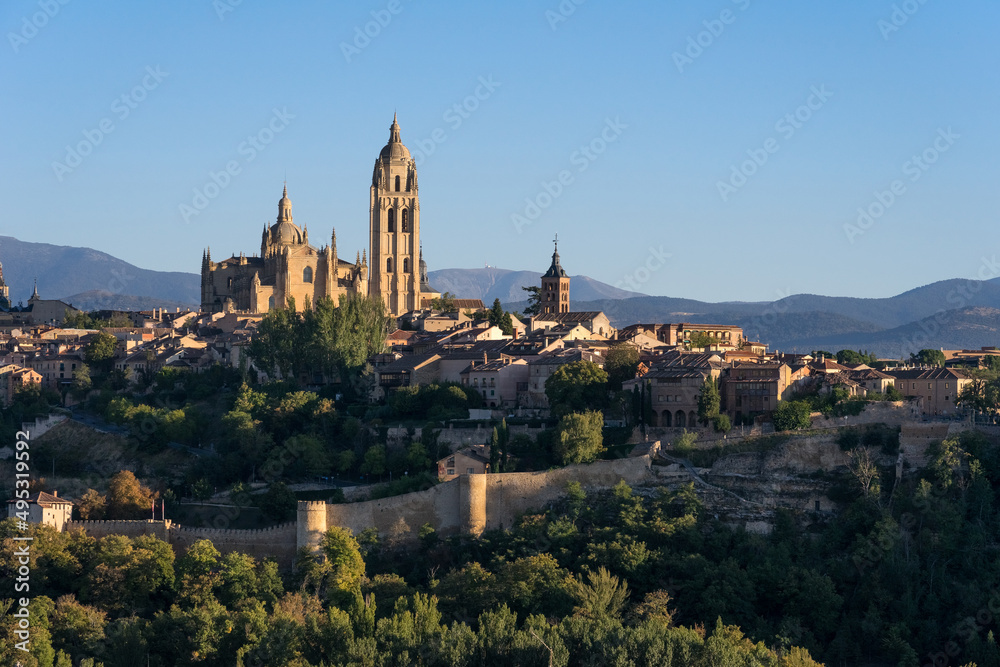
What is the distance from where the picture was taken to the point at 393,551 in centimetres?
4869

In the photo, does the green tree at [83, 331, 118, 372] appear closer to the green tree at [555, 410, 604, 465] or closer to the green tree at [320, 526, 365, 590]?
the green tree at [320, 526, 365, 590]

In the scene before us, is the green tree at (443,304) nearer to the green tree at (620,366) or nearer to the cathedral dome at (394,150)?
the cathedral dome at (394,150)

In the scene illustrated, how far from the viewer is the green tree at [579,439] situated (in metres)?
50.7

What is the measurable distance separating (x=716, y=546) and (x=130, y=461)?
24.9 meters

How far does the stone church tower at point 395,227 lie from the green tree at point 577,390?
112 ft

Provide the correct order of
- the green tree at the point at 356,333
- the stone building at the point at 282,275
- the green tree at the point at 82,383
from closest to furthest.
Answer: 1. the green tree at the point at 356,333
2. the green tree at the point at 82,383
3. the stone building at the point at 282,275

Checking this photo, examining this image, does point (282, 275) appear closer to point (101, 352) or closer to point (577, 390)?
point (101, 352)

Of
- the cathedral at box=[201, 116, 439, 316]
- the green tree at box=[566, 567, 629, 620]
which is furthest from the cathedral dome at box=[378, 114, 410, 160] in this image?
the green tree at box=[566, 567, 629, 620]

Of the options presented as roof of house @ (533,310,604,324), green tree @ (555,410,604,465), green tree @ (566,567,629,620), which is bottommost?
green tree @ (566,567,629,620)

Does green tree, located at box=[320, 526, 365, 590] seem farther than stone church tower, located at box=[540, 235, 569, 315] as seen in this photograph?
No

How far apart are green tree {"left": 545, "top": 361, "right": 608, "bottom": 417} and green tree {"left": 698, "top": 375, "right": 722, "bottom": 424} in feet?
13.9

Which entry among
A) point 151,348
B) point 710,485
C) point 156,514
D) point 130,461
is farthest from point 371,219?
point 710,485

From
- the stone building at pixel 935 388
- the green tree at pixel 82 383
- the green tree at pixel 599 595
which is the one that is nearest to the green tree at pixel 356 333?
the green tree at pixel 82 383

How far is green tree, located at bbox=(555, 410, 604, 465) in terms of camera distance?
50688mm
